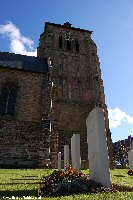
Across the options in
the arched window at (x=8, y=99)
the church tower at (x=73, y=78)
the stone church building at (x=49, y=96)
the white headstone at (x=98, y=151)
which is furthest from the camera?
the church tower at (x=73, y=78)

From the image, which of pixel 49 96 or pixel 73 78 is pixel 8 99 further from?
pixel 73 78

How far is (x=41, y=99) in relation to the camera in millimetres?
18688

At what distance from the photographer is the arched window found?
18.0 meters

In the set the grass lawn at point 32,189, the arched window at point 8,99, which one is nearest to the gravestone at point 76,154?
the grass lawn at point 32,189

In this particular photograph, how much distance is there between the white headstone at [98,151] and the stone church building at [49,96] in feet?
33.3

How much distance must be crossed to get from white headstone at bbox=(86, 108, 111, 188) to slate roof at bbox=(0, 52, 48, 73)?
1469cm

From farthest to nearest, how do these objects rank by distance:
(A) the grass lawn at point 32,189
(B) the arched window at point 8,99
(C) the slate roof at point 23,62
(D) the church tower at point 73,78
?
(D) the church tower at point 73,78 → (C) the slate roof at point 23,62 → (B) the arched window at point 8,99 → (A) the grass lawn at point 32,189

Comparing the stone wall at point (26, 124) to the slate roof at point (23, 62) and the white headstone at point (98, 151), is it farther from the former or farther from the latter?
the white headstone at point (98, 151)

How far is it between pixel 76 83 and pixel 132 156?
1524cm

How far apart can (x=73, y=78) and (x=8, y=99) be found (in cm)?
1072

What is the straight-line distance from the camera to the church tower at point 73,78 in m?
23.5

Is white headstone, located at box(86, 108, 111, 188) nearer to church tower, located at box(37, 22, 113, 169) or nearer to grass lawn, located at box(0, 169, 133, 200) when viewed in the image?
grass lawn, located at box(0, 169, 133, 200)

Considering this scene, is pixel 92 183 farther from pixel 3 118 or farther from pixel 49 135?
pixel 3 118

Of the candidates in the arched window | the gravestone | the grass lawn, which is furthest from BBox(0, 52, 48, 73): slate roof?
the grass lawn
